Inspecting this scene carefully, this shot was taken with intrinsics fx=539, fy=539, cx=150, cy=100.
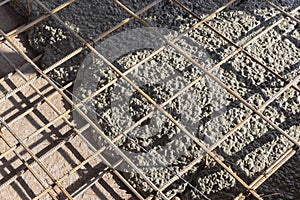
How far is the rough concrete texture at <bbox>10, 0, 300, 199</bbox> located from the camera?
1675 millimetres

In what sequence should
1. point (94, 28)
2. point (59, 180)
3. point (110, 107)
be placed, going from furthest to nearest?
1. point (94, 28)
2. point (110, 107)
3. point (59, 180)

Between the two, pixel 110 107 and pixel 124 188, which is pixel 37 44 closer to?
pixel 110 107

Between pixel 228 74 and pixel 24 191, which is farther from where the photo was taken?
pixel 228 74

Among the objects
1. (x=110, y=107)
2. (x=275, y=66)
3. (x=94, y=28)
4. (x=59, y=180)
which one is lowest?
(x=275, y=66)

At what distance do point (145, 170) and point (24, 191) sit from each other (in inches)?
15.0

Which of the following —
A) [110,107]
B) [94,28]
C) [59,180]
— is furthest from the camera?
[94,28]

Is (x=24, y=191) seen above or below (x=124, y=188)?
above

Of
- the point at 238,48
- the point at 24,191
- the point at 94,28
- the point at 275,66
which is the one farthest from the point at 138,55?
the point at 24,191

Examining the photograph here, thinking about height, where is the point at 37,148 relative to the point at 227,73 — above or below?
above

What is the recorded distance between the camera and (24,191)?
1.68 meters

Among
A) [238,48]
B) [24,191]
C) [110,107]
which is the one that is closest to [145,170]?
[110,107]

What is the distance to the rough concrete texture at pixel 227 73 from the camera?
5.49ft

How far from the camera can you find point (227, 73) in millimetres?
1810

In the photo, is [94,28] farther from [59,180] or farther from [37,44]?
[59,180]
